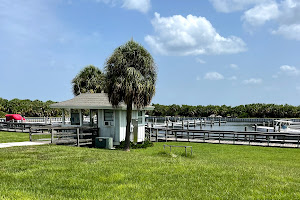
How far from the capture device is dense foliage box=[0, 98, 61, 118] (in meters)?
73.2

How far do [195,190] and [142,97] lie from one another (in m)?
11.7

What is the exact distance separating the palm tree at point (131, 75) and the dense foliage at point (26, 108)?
58.5 metres

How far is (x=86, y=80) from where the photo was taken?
40.6 metres

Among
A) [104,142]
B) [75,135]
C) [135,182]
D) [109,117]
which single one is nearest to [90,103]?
[109,117]

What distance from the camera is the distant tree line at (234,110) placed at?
302ft

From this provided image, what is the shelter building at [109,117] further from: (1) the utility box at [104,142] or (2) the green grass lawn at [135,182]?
(2) the green grass lawn at [135,182]

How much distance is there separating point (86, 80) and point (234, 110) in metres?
69.5

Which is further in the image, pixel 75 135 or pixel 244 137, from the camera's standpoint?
pixel 244 137

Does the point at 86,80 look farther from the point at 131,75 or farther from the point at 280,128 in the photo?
the point at 280,128

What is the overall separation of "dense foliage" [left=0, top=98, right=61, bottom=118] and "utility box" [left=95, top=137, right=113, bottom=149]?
185ft

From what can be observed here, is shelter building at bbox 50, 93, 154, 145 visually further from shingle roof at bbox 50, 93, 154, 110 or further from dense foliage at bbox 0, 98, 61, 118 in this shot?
dense foliage at bbox 0, 98, 61, 118

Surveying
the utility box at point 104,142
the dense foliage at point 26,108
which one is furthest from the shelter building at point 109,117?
the dense foliage at point 26,108

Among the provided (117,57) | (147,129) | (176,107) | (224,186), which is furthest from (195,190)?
(176,107)

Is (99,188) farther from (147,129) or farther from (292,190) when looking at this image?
(147,129)
